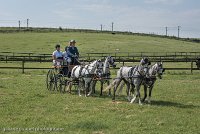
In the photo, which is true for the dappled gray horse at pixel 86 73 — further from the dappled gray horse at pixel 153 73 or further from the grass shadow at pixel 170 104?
the grass shadow at pixel 170 104

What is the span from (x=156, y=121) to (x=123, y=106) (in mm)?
3099

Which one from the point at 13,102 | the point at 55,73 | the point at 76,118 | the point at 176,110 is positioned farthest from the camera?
the point at 55,73

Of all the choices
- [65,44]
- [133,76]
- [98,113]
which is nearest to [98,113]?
[98,113]

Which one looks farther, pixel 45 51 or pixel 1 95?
pixel 45 51

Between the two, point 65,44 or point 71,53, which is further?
point 65,44

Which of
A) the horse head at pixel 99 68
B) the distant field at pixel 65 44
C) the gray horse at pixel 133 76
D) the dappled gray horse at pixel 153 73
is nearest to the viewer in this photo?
the dappled gray horse at pixel 153 73

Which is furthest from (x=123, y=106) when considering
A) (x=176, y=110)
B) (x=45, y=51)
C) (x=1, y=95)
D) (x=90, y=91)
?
(x=45, y=51)

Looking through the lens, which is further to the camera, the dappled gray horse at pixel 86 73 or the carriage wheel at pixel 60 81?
the carriage wheel at pixel 60 81

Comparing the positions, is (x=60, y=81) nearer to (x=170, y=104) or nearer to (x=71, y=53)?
(x=71, y=53)

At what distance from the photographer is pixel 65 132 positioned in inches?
435

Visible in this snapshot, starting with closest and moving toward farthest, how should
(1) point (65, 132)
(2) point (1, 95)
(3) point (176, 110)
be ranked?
(1) point (65, 132) < (3) point (176, 110) < (2) point (1, 95)

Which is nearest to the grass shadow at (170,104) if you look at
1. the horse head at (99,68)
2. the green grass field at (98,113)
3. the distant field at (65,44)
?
the green grass field at (98,113)

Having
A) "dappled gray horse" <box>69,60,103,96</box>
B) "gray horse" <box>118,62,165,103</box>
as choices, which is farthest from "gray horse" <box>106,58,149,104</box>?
"dappled gray horse" <box>69,60,103,96</box>

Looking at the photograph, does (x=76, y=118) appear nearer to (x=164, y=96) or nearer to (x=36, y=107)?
(x=36, y=107)
